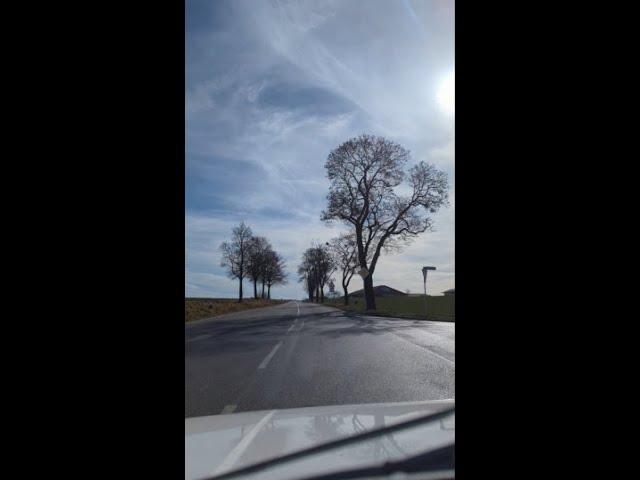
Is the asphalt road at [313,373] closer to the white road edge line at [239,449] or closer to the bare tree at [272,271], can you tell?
the white road edge line at [239,449]

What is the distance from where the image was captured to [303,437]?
3.31 m

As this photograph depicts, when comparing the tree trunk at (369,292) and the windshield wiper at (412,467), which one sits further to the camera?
the tree trunk at (369,292)

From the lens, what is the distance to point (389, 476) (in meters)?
2.65

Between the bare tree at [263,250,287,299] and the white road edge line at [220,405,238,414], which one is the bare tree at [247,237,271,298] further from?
the white road edge line at [220,405,238,414]

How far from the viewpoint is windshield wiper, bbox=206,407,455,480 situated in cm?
275

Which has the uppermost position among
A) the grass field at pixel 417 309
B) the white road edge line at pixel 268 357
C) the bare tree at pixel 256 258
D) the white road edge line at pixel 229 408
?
the bare tree at pixel 256 258

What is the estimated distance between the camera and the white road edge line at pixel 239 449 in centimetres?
279

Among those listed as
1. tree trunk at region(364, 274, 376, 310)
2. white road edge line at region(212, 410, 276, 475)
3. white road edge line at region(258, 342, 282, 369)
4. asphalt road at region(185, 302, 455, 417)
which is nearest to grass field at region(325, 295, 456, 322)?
tree trunk at region(364, 274, 376, 310)

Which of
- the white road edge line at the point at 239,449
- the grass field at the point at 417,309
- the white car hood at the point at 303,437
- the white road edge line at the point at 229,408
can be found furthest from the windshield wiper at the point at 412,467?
the grass field at the point at 417,309

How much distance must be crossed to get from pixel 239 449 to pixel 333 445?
A: 2.14ft

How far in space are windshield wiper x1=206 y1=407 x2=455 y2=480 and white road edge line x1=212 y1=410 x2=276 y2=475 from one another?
0.09 metres

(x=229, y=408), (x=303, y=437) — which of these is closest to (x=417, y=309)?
(x=229, y=408)
